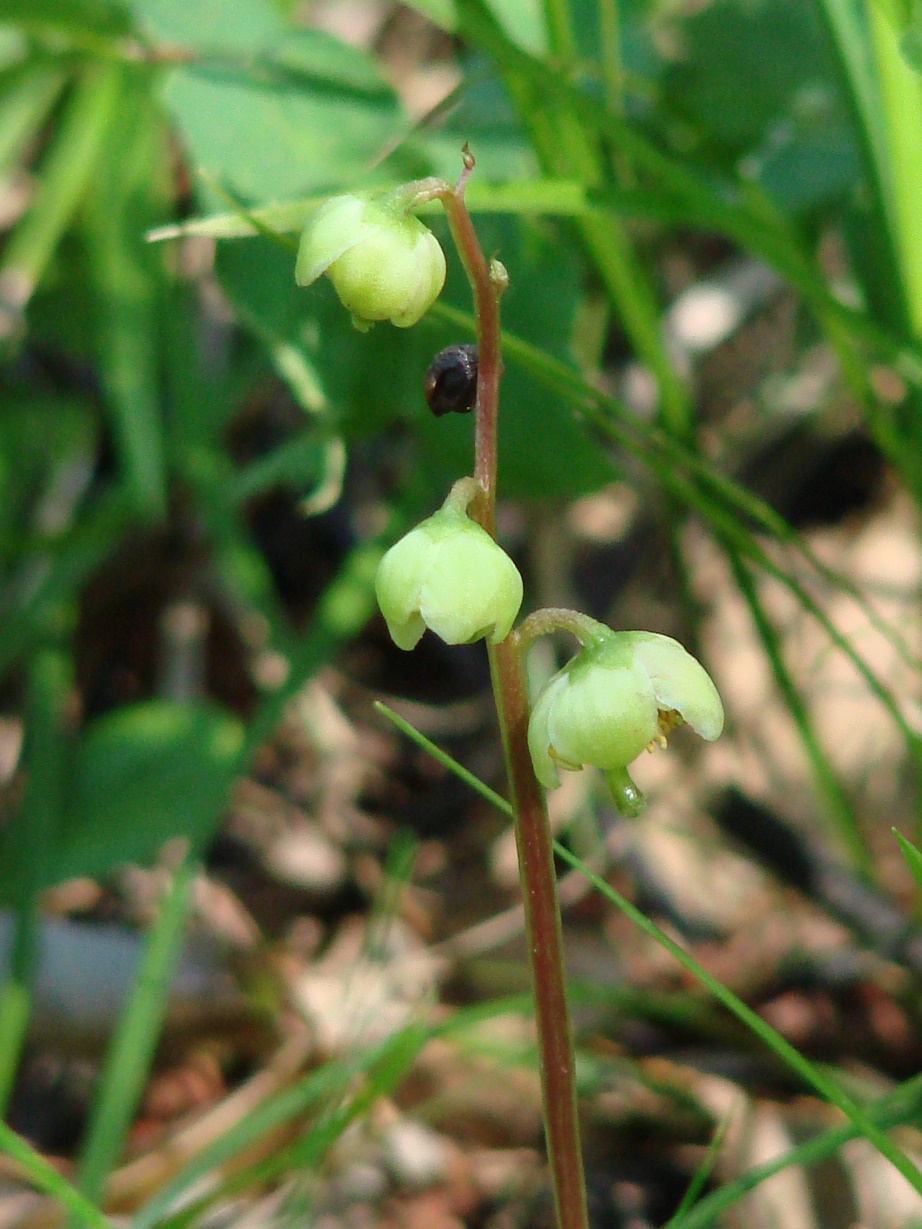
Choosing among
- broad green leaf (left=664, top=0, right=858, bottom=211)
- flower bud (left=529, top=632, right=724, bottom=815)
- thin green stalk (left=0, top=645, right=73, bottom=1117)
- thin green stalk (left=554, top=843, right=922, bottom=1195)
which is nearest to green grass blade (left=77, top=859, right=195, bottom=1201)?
thin green stalk (left=0, top=645, right=73, bottom=1117)

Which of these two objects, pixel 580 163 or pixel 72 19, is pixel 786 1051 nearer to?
pixel 580 163

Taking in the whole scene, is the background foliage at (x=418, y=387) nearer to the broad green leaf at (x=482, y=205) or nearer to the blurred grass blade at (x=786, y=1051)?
the broad green leaf at (x=482, y=205)

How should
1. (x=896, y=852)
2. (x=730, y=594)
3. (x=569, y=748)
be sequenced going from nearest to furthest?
(x=569, y=748)
(x=896, y=852)
(x=730, y=594)

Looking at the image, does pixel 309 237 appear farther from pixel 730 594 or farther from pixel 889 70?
pixel 730 594

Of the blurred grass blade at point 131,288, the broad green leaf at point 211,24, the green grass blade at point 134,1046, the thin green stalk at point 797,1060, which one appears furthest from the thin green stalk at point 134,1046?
the broad green leaf at point 211,24

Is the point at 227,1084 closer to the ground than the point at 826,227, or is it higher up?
closer to the ground

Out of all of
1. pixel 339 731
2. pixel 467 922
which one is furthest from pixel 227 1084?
pixel 339 731

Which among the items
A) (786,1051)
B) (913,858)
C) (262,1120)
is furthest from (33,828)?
(913,858)
